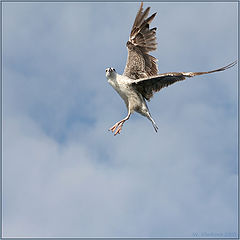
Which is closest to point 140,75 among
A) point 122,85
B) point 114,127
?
point 122,85

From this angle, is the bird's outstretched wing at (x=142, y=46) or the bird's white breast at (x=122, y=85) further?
the bird's outstretched wing at (x=142, y=46)

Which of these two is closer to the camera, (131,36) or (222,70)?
(222,70)

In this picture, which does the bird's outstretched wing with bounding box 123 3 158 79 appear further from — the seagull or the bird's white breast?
the bird's white breast

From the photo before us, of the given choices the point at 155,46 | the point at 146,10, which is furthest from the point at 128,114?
the point at 146,10

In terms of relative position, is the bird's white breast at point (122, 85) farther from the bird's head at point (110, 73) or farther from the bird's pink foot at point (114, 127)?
the bird's pink foot at point (114, 127)

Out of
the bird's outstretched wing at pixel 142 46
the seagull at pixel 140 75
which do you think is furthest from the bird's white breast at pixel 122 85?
the bird's outstretched wing at pixel 142 46

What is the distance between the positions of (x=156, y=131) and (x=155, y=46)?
4.56m

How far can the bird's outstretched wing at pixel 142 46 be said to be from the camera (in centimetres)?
2253

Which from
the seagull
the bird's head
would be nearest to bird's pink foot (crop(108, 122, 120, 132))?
the seagull

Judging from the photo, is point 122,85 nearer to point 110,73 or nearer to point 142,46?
point 110,73

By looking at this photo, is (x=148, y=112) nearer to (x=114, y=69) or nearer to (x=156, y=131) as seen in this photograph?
(x=156, y=131)

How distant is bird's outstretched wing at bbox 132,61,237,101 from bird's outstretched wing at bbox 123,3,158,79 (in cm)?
136

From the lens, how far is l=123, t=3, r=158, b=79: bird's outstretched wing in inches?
887

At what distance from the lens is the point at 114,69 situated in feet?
70.6
